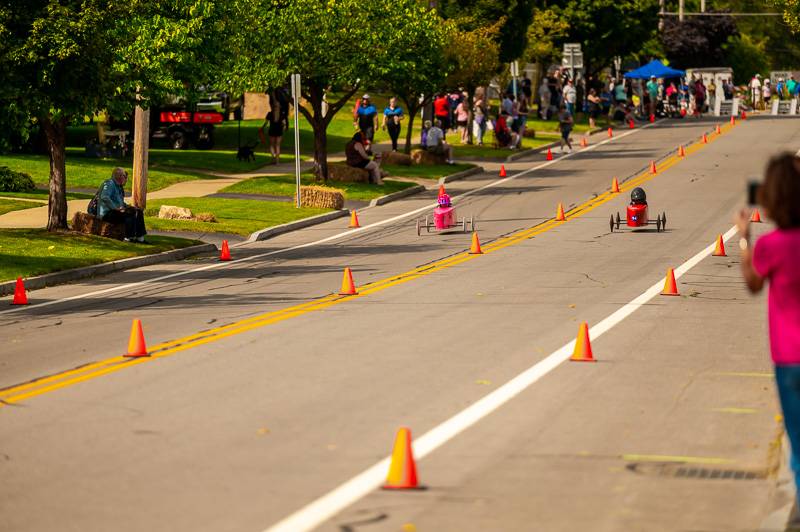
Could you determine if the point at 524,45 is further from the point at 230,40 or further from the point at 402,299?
the point at 402,299

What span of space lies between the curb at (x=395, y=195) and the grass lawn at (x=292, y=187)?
23 centimetres

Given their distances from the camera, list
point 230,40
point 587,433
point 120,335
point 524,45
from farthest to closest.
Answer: point 524,45, point 230,40, point 120,335, point 587,433

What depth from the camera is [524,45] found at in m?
62.1

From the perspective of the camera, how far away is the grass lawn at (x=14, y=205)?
33.3 metres

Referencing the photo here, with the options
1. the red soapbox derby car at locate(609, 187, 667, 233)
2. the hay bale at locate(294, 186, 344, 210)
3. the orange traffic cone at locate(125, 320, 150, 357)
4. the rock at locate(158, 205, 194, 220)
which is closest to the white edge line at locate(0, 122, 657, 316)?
the hay bale at locate(294, 186, 344, 210)

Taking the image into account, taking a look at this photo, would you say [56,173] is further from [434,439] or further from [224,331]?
[434,439]

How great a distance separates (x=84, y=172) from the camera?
137 feet

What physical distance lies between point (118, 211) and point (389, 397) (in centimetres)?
1717

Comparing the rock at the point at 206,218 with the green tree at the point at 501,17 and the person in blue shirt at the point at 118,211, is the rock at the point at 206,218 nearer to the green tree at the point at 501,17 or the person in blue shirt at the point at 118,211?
the person in blue shirt at the point at 118,211

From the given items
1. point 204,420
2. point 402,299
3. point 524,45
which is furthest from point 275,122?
point 204,420

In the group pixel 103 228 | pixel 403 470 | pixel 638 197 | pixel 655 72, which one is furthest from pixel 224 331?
pixel 655 72

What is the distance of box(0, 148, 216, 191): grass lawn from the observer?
40.3 metres

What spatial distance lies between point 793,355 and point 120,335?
10.5m

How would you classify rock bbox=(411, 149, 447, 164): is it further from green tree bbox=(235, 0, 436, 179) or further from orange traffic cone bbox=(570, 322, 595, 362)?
orange traffic cone bbox=(570, 322, 595, 362)
